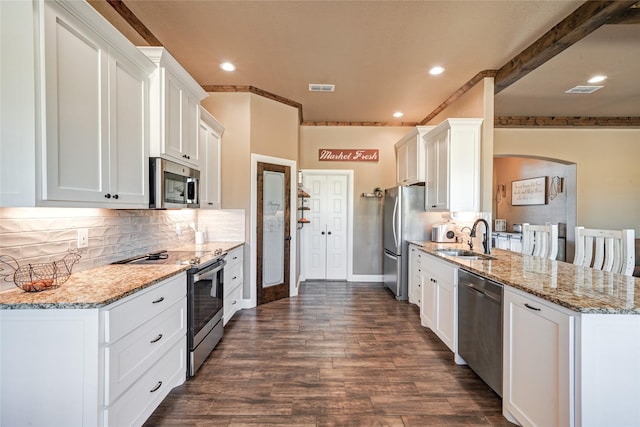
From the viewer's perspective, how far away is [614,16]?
2.38 meters

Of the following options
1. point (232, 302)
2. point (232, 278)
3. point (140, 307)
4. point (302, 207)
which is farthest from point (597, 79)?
point (140, 307)

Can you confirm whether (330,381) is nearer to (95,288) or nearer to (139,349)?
(139,349)

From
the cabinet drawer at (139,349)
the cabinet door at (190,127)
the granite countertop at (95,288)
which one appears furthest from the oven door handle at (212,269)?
the cabinet door at (190,127)

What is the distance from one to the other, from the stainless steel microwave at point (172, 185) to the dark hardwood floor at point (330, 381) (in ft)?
4.75

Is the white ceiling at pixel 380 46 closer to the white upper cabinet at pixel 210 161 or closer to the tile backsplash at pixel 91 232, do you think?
the white upper cabinet at pixel 210 161

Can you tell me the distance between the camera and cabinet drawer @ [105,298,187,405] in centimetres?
150

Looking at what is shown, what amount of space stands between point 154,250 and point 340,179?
3641mm

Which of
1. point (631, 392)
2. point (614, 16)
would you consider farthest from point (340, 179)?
point (631, 392)

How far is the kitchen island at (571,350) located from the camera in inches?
53.9

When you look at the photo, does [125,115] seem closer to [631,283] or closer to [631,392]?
[631,392]

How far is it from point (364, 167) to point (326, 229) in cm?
142

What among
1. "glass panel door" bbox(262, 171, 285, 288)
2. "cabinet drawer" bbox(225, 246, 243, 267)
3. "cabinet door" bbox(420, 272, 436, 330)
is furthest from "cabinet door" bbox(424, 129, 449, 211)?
"cabinet drawer" bbox(225, 246, 243, 267)

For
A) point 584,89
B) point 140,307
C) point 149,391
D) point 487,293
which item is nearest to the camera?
point 140,307

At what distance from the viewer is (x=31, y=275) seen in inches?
65.0
